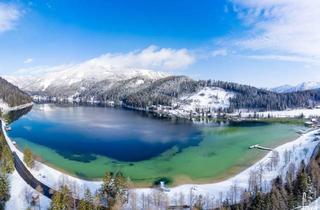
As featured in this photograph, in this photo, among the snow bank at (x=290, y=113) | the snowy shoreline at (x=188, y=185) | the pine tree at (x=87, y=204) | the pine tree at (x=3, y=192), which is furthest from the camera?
the snow bank at (x=290, y=113)

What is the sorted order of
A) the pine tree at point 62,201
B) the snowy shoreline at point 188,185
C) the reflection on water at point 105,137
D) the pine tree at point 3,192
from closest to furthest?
the pine tree at point 62,201
the pine tree at point 3,192
the snowy shoreline at point 188,185
the reflection on water at point 105,137

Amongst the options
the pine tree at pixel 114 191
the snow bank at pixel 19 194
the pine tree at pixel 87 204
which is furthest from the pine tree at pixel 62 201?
the pine tree at pixel 114 191

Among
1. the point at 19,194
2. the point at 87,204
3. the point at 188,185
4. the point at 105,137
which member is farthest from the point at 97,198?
the point at 105,137

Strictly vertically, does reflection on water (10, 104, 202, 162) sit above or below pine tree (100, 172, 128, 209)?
above

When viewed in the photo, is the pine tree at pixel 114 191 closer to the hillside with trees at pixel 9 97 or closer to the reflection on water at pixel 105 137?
the reflection on water at pixel 105 137

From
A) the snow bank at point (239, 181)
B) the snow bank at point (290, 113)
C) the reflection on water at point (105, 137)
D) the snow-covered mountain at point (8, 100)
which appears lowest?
the snow bank at point (239, 181)

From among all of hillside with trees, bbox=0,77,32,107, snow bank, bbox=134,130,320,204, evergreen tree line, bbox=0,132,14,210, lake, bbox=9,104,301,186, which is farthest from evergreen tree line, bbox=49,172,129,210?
hillside with trees, bbox=0,77,32,107

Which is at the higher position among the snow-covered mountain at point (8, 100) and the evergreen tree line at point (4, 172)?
the snow-covered mountain at point (8, 100)

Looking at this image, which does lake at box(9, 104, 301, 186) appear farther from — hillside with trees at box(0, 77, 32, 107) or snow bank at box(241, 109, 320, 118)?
hillside with trees at box(0, 77, 32, 107)
